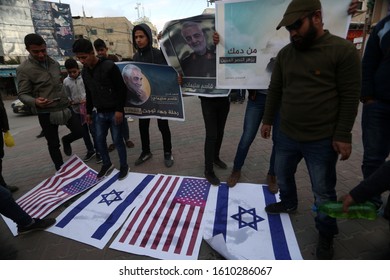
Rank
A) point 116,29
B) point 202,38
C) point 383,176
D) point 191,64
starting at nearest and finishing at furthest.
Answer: point 383,176 → point 202,38 → point 191,64 → point 116,29

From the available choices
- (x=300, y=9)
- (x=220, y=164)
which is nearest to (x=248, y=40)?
(x=300, y=9)

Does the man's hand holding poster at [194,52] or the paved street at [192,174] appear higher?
the man's hand holding poster at [194,52]

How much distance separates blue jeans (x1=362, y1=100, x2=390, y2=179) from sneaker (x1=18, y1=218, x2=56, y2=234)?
3.38 meters

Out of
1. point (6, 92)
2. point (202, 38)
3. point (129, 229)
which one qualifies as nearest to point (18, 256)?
point (129, 229)

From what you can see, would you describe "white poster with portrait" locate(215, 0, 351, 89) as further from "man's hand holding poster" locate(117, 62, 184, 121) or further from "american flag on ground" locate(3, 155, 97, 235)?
"american flag on ground" locate(3, 155, 97, 235)

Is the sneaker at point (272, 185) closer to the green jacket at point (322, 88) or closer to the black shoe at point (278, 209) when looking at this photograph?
the black shoe at point (278, 209)

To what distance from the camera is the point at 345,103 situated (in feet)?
5.54

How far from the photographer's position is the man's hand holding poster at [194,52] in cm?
292

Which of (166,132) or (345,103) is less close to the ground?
(345,103)

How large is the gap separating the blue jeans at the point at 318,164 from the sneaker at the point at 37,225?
2475 mm

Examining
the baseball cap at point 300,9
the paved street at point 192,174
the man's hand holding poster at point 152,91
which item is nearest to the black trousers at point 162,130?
the man's hand holding poster at point 152,91

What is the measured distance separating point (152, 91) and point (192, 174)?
4.68 feet
